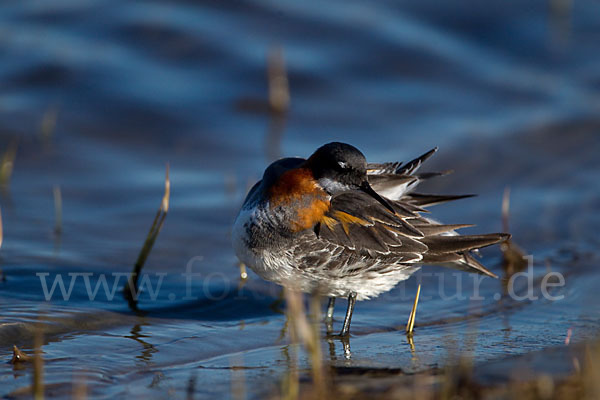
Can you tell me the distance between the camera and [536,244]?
8.70 metres

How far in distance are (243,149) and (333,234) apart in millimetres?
4675

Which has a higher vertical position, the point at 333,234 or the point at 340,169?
the point at 340,169

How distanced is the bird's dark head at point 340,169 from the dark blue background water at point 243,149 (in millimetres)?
1183

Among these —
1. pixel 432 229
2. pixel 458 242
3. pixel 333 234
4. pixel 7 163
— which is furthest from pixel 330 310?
pixel 7 163

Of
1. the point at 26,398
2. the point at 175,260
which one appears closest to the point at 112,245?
the point at 175,260

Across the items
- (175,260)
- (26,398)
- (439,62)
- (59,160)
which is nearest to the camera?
(26,398)

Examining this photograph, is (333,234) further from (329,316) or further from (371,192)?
(329,316)

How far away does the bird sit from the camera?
616 centimetres

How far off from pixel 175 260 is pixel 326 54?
584cm

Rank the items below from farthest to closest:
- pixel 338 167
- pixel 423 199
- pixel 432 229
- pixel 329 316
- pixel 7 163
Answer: pixel 7 163
pixel 423 199
pixel 329 316
pixel 432 229
pixel 338 167

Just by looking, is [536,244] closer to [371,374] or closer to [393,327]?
[393,327]

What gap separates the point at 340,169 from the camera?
6.09 meters

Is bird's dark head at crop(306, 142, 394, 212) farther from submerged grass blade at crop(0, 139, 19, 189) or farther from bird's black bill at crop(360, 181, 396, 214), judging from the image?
submerged grass blade at crop(0, 139, 19, 189)

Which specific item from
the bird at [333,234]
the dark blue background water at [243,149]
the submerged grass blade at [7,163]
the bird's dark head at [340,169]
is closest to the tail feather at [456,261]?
Answer: the bird at [333,234]
